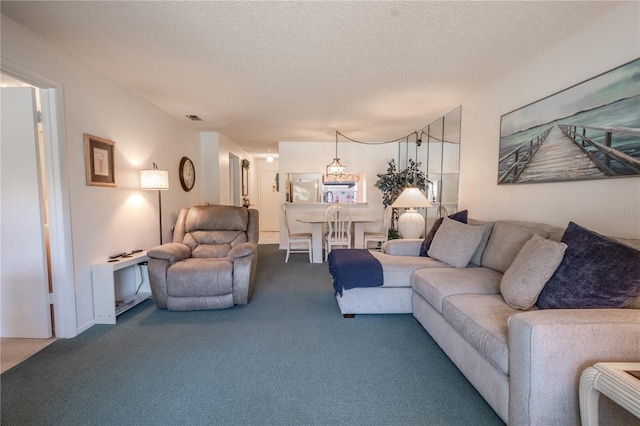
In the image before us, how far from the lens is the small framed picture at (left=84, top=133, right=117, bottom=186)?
2398mm

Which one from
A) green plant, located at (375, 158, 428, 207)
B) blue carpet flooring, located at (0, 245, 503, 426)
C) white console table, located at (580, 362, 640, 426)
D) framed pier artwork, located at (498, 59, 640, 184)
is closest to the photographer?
white console table, located at (580, 362, 640, 426)

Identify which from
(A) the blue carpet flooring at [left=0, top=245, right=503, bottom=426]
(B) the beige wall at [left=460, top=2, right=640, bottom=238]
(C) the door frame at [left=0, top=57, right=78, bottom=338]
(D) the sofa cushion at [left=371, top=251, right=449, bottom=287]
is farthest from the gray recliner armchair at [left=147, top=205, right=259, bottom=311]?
(B) the beige wall at [left=460, top=2, right=640, bottom=238]

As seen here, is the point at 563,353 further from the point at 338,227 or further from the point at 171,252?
the point at 338,227

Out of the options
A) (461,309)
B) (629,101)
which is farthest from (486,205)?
(461,309)

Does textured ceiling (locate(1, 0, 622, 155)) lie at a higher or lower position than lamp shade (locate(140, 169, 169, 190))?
higher

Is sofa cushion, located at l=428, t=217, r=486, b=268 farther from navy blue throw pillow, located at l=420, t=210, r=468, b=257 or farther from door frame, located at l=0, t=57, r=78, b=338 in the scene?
door frame, located at l=0, t=57, r=78, b=338

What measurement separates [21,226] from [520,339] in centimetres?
337

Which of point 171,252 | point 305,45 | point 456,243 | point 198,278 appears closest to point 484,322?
point 456,243

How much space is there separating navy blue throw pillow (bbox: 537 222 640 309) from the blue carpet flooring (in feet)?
2.41

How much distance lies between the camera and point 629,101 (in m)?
1.62

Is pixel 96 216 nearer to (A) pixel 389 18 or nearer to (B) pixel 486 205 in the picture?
(A) pixel 389 18

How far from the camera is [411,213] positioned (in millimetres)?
3715

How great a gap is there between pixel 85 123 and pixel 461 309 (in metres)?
3.32

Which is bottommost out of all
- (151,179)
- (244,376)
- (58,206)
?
(244,376)
